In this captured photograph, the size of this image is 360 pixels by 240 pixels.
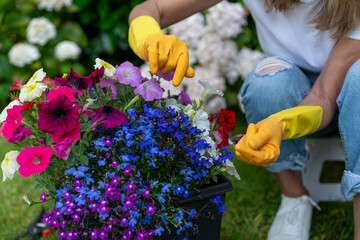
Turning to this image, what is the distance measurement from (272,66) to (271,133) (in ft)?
1.69

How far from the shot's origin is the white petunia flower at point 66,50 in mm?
2504

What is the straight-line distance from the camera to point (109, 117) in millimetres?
918

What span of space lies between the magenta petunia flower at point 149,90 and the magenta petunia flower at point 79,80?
0.34 ft

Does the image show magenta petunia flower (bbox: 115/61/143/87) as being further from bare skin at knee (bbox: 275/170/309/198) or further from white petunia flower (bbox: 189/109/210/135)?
bare skin at knee (bbox: 275/170/309/198)

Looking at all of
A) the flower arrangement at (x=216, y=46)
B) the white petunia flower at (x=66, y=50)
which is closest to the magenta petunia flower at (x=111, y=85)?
the flower arrangement at (x=216, y=46)

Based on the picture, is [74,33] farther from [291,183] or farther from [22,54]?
[291,183]

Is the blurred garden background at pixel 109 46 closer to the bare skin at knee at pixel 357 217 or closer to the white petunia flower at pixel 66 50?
the white petunia flower at pixel 66 50

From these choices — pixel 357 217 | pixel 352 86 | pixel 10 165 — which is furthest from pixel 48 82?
pixel 357 217

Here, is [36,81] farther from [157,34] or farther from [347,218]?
[347,218]

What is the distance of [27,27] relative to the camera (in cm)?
258

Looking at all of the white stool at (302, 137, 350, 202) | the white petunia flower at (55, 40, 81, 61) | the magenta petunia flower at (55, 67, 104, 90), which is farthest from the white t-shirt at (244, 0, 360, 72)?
the white petunia flower at (55, 40, 81, 61)

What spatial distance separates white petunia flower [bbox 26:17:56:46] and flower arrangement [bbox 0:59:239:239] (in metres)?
1.60

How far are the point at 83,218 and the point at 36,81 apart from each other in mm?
359

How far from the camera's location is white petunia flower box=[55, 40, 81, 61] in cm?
250
